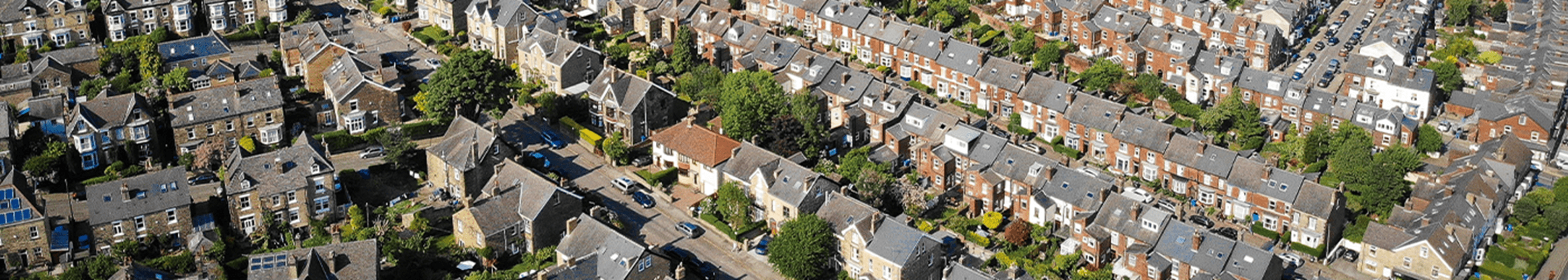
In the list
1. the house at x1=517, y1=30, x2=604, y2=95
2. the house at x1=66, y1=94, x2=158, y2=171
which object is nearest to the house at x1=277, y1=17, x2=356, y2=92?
the house at x1=517, y1=30, x2=604, y2=95

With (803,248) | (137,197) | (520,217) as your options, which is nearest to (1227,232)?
(803,248)

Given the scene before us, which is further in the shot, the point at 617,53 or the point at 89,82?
the point at 617,53

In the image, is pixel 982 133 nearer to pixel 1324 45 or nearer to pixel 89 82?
pixel 1324 45

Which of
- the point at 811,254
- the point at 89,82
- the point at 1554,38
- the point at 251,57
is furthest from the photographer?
the point at 1554,38

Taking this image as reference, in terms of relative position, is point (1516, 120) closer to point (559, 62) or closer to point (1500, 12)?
point (1500, 12)

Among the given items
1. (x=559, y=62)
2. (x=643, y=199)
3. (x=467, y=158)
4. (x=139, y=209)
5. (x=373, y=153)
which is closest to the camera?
(x=139, y=209)

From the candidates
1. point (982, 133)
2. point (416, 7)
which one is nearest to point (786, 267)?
point (982, 133)

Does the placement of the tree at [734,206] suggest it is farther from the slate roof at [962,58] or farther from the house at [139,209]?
the slate roof at [962,58]
